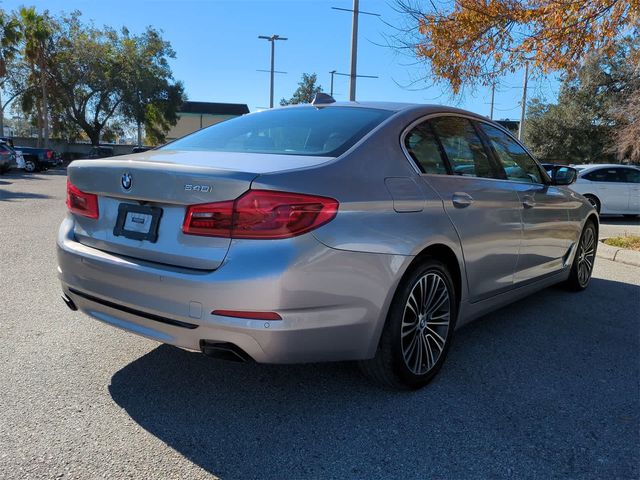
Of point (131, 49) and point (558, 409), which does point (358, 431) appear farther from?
point (131, 49)

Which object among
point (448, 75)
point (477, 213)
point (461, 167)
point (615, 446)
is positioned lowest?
point (615, 446)

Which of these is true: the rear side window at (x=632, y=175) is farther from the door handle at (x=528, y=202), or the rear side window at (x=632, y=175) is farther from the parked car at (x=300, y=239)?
the parked car at (x=300, y=239)

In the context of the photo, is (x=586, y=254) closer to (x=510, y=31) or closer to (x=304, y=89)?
(x=510, y=31)

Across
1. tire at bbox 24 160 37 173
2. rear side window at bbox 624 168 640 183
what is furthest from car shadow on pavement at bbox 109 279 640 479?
tire at bbox 24 160 37 173

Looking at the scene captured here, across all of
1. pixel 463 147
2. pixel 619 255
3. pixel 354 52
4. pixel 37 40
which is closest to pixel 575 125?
pixel 354 52

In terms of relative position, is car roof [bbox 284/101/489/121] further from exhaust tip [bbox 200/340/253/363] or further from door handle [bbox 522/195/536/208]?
exhaust tip [bbox 200/340/253/363]

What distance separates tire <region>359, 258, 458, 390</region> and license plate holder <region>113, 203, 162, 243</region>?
50.6 inches

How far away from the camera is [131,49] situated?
41.6 metres

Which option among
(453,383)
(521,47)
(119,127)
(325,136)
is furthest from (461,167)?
(119,127)

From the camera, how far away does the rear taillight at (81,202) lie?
2982mm

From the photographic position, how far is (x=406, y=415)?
9.47 feet

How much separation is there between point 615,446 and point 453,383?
92cm

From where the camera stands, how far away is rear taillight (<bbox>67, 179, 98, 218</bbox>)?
298 centimetres

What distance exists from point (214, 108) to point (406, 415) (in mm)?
78794
